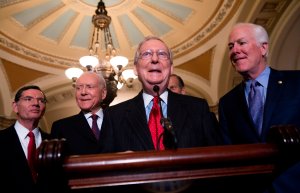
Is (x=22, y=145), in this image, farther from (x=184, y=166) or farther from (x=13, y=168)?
(x=184, y=166)

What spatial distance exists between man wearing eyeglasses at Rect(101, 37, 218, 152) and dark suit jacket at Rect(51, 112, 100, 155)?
557 mm

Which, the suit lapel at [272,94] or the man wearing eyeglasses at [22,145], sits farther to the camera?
the man wearing eyeglasses at [22,145]

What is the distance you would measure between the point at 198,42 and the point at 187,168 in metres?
7.05

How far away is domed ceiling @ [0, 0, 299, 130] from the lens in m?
6.70

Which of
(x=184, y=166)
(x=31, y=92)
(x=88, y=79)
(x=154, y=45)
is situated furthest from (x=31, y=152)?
(x=184, y=166)

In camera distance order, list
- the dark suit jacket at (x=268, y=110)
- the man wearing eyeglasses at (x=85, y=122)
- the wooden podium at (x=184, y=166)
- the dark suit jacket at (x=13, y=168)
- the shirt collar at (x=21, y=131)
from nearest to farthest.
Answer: the wooden podium at (x=184, y=166) → the dark suit jacket at (x=268, y=110) → the dark suit jacket at (x=13, y=168) → the man wearing eyeglasses at (x=85, y=122) → the shirt collar at (x=21, y=131)

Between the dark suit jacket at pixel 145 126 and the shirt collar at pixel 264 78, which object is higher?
the shirt collar at pixel 264 78

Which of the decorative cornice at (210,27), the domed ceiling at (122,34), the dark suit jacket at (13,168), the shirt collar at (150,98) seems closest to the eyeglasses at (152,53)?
the shirt collar at (150,98)

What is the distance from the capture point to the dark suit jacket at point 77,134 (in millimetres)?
2108

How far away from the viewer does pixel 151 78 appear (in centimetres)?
175

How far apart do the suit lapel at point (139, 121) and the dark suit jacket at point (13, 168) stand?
807 millimetres

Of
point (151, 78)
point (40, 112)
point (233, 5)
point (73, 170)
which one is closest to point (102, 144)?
point (151, 78)

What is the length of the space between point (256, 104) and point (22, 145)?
5.36 feet

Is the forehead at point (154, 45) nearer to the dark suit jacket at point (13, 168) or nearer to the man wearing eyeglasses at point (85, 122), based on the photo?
the man wearing eyeglasses at point (85, 122)
